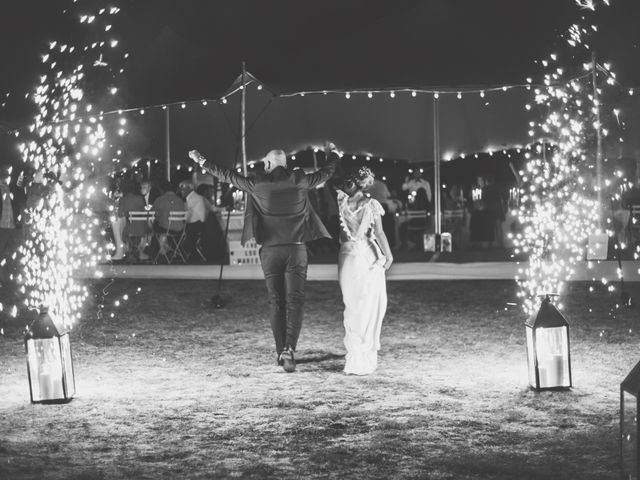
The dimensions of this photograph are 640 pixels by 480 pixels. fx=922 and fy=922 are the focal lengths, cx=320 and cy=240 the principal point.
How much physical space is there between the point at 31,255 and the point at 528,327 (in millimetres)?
A: 9543

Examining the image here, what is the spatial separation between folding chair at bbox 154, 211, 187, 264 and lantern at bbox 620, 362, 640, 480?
41.3 ft

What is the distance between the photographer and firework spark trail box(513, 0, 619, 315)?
12.2 metres

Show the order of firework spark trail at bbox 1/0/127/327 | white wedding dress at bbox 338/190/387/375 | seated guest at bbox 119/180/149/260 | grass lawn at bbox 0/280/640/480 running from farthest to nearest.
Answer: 1. seated guest at bbox 119/180/149/260
2. firework spark trail at bbox 1/0/127/327
3. white wedding dress at bbox 338/190/387/375
4. grass lawn at bbox 0/280/640/480

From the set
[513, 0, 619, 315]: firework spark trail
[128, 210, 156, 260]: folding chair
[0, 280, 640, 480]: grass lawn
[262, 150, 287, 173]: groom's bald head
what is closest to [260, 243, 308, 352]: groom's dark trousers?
[0, 280, 640, 480]: grass lawn

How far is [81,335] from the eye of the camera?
9375 millimetres

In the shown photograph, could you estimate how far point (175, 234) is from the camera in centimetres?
1620

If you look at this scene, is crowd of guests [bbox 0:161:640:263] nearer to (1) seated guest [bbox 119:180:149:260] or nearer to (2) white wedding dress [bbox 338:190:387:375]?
(1) seated guest [bbox 119:180:149:260]

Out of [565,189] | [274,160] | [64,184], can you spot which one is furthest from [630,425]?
[64,184]

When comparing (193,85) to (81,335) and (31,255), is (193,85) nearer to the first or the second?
(31,255)

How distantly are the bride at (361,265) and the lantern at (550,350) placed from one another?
1353 mm

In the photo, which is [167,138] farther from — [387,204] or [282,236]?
→ [282,236]

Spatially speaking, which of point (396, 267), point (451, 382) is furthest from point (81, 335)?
point (396, 267)

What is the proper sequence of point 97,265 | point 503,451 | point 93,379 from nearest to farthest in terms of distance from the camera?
1. point 503,451
2. point 93,379
3. point 97,265

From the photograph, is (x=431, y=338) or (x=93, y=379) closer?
(x=93, y=379)
